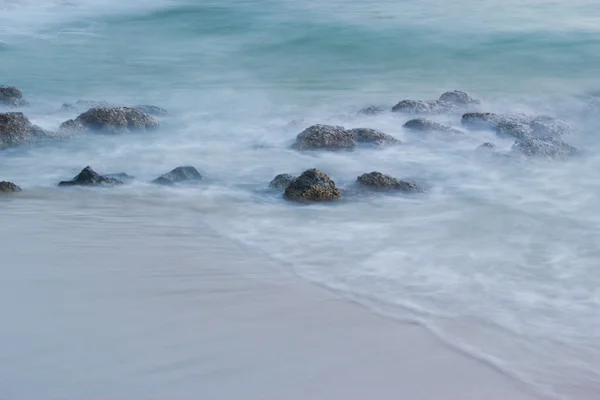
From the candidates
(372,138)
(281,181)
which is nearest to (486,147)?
(372,138)

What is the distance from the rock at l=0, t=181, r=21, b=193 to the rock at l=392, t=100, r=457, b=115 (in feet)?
15.2

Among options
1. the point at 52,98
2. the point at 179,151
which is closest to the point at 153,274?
the point at 179,151

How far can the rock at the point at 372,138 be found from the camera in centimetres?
851

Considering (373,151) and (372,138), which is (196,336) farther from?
(372,138)

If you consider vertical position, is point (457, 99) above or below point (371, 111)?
above

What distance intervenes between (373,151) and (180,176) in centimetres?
201

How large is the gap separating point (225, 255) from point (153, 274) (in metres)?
0.59

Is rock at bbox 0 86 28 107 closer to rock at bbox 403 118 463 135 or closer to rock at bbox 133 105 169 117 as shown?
rock at bbox 133 105 169 117

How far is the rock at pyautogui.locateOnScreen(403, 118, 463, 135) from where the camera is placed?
9.00 metres

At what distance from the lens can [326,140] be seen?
8.38 m

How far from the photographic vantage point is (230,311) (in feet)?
15.4

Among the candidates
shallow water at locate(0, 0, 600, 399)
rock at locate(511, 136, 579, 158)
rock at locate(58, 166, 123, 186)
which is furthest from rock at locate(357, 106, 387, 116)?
rock at locate(58, 166, 123, 186)

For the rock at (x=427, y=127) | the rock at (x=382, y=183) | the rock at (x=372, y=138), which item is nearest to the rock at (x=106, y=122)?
the rock at (x=372, y=138)

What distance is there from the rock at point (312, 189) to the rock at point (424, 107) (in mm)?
3272
